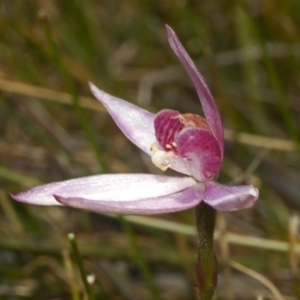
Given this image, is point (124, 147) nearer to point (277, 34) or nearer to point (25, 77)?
point (25, 77)

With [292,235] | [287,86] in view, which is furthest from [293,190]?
[287,86]

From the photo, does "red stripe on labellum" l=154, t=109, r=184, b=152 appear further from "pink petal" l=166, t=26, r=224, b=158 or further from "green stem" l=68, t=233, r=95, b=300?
"green stem" l=68, t=233, r=95, b=300

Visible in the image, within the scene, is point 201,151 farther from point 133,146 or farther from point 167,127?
point 133,146

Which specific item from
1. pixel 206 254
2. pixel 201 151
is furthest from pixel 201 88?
pixel 206 254

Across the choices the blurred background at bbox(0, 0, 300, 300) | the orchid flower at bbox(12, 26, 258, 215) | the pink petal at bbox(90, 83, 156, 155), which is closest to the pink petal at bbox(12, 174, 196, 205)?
the orchid flower at bbox(12, 26, 258, 215)

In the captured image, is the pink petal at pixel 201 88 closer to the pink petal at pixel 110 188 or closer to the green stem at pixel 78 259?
the pink petal at pixel 110 188

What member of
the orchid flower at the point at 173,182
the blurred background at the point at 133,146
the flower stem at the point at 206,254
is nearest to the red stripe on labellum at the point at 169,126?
the orchid flower at the point at 173,182
